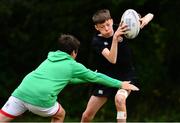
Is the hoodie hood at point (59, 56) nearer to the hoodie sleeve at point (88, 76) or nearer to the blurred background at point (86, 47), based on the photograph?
the hoodie sleeve at point (88, 76)

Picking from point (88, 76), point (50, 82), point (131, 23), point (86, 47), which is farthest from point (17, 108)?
point (86, 47)

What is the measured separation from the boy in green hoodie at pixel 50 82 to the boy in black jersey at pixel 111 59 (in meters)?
0.50

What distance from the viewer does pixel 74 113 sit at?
41.5ft

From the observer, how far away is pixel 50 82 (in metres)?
6.83

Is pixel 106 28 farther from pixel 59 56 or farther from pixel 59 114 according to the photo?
pixel 59 114

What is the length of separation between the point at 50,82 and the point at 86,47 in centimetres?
629

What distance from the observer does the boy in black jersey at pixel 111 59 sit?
295 inches

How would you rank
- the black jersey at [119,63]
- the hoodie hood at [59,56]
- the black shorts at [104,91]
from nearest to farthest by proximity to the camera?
the hoodie hood at [59,56] < the black jersey at [119,63] < the black shorts at [104,91]

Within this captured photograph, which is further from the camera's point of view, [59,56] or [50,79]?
[59,56]

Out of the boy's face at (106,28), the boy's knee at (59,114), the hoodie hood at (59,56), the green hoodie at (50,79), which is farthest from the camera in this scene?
the boy's face at (106,28)

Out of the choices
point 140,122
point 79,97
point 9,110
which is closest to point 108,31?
point 9,110

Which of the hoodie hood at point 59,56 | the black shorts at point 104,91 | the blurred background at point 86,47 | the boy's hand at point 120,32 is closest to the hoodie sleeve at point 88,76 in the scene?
the hoodie hood at point 59,56

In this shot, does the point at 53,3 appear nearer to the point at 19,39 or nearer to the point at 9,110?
the point at 19,39

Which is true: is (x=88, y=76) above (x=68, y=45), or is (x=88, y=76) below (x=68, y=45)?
below
